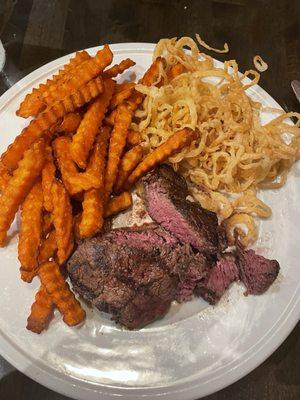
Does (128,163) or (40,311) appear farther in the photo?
(128,163)

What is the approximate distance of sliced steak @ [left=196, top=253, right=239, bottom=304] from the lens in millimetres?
2365

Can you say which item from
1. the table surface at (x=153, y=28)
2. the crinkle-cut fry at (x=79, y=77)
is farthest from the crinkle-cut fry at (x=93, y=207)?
the table surface at (x=153, y=28)

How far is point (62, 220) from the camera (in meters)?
2.17

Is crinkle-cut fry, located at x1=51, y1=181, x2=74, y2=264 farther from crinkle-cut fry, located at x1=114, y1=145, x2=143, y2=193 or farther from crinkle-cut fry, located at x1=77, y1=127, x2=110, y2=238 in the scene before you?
crinkle-cut fry, located at x1=114, y1=145, x2=143, y2=193

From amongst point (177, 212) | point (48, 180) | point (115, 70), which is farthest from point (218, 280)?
point (115, 70)

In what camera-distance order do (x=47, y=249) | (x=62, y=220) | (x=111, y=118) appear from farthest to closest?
(x=111, y=118) → (x=47, y=249) → (x=62, y=220)

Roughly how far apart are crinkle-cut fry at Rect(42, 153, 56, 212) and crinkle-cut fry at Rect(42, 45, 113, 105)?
36 cm

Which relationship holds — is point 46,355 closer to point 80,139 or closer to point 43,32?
point 80,139

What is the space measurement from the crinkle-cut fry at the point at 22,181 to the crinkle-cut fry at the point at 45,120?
0.08 meters

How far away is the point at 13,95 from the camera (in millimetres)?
2809

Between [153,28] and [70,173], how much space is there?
2.02 m

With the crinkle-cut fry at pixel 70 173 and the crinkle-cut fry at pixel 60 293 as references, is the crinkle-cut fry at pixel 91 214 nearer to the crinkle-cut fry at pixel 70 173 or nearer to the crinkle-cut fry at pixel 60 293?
the crinkle-cut fry at pixel 70 173

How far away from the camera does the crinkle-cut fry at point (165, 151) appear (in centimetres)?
244

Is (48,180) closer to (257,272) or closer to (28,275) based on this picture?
(28,275)
